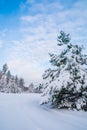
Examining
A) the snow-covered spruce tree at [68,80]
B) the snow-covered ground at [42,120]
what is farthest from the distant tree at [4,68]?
the snow-covered ground at [42,120]

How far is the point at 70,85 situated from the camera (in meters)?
11.1

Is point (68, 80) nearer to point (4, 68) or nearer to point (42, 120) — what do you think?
point (42, 120)

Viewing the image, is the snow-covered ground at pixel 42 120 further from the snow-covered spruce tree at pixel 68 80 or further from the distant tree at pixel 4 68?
the distant tree at pixel 4 68

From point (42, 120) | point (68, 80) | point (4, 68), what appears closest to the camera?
point (42, 120)

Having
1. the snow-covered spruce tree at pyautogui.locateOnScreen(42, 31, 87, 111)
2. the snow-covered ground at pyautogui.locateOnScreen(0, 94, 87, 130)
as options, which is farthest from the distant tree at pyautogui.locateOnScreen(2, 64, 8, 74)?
the snow-covered ground at pyautogui.locateOnScreen(0, 94, 87, 130)

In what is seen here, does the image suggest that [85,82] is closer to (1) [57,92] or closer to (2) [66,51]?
(1) [57,92]

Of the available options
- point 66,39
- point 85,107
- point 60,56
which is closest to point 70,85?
point 85,107

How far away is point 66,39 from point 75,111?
17.4 ft

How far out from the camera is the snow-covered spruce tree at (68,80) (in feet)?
36.1

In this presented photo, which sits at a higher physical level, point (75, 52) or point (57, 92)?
point (75, 52)

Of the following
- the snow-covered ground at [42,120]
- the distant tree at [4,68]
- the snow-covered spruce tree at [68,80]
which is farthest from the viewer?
the distant tree at [4,68]

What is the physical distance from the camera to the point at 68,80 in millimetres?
10844

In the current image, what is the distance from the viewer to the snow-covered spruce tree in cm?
1102

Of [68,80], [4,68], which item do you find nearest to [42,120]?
[68,80]
